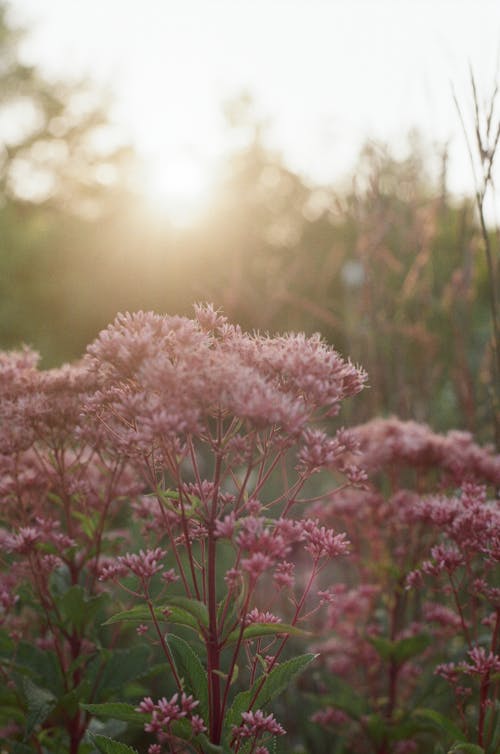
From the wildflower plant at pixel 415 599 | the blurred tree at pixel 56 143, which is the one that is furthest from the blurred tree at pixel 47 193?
the wildflower plant at pixel 415 599

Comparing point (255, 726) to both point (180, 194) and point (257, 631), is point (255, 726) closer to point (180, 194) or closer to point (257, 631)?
point (257, 631)

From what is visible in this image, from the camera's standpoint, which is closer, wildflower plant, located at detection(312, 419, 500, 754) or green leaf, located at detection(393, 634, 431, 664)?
wildflower plant, located at detection(312, 419, 500, 754)

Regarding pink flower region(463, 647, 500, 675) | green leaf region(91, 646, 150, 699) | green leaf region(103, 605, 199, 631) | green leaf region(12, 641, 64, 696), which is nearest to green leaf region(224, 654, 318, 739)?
green leaf region(103, 605, 199, 631)

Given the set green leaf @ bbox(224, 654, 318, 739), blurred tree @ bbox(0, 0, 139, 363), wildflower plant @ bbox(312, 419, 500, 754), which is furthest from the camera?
blurred tree @ bbox(0, 0, 139, 363)

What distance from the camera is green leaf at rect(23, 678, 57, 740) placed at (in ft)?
6.03

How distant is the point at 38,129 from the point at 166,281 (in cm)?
1039

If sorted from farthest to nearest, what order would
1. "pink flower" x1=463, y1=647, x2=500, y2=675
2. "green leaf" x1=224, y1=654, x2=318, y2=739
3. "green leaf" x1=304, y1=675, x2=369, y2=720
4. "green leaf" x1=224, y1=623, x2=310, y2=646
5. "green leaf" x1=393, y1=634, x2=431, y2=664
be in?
"green leaf" x1=304, y1=675, x2=369, y2=720
"green leaf" x1=393, y1=634, x2=431, y2=664
"pink flower" x1=463, y1=647, x2=500, y2=675
"green leaf" x1=224, y1=654, x2=318, y2=739
"green leaf" x1=224, y1=623, x2=310, y2=646

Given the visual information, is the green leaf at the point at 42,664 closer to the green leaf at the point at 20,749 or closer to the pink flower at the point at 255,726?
the green leaf at the point at 20,749

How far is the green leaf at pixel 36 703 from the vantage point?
6.03 feet

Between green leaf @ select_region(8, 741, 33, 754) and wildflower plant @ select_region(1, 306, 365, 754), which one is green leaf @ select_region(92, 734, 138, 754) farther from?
green leaf @ select_region(8, 741, 33, 754)

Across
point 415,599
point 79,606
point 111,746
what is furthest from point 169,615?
point 415,599

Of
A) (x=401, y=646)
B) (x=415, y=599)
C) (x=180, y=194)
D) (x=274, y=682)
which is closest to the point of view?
(x=274, y=682)

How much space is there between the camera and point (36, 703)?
74.4 inches

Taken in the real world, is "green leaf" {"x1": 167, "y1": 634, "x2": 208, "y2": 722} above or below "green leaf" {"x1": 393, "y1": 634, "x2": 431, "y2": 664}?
below
